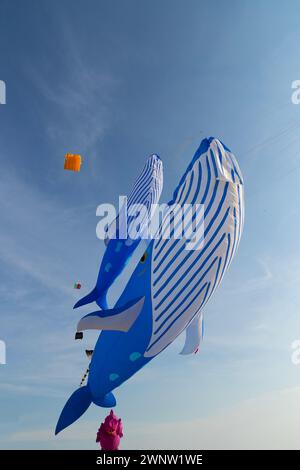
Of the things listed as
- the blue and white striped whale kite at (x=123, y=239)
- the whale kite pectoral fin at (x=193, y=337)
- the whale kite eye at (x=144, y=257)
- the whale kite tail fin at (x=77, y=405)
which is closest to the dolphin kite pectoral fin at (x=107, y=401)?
the whale kite tail fin at (x=77, y=405)

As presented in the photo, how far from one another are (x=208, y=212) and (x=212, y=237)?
42 centimetres

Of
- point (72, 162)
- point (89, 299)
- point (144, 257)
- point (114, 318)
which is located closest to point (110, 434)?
point (89, 299)

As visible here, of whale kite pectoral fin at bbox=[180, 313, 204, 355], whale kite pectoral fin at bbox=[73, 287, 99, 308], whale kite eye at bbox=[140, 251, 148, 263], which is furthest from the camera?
whale kite pectoral fin at bbox=[180, 313, 204, 355]

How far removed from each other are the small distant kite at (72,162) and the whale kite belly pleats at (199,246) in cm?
266

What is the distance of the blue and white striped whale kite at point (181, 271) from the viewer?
5.86 meters

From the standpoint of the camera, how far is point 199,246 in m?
5.92

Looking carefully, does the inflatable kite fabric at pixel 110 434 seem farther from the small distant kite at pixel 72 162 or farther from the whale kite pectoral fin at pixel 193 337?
the small distant kite at pixel 72 162

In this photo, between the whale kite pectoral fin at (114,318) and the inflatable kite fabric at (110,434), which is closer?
the whale kite pectoral fin at (114,318)

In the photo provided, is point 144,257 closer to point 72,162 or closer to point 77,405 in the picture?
point 72,162

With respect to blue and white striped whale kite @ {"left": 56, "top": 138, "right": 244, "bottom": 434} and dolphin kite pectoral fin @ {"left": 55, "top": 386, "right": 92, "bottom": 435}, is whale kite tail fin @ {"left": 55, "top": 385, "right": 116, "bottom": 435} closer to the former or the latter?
dolphin kite pectoral fin @ {"left": 55, "top": 386, "right": 92, "bottom": 435}

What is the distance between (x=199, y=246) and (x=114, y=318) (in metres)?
1.88

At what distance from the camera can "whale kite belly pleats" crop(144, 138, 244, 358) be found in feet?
19.2

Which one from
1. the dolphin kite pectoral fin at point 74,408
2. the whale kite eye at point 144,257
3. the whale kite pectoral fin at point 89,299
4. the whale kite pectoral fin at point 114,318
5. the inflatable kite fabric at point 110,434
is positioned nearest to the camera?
the whale kite pectoral fin at point 114,318

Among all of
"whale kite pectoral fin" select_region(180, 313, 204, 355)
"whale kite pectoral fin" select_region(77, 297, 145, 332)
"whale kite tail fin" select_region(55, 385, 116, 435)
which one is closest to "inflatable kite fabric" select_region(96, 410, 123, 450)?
"whale kite tail fin" select_region(55, 385, 116, 435)
